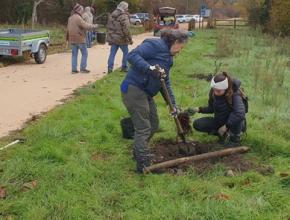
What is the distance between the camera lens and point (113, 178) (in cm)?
568

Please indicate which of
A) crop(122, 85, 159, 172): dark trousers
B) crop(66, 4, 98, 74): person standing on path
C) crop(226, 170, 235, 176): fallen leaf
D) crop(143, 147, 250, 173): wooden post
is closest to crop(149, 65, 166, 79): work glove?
crop(122, 85, 159, 172): dark trousers

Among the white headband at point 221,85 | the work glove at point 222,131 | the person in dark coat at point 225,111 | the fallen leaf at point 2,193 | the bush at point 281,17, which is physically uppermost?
the bush at point 281,17

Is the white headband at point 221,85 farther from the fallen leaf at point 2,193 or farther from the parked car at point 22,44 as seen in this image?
the parked car at point 22,44

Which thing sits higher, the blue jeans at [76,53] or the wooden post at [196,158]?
the blue jeans at [76,53]

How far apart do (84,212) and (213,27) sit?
4072 cm

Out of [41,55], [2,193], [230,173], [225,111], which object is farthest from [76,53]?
[2,193]

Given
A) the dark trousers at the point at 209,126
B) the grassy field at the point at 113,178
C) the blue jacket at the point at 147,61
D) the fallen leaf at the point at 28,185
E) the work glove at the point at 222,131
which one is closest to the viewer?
the grassy field at the point at 113,178

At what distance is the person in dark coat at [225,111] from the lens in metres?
6.51

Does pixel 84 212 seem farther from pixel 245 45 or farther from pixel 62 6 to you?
pixel 62 6

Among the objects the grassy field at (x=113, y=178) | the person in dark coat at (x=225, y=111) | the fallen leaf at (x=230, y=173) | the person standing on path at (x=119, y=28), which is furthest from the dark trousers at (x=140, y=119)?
the person standing on path at (x=119, y=28)

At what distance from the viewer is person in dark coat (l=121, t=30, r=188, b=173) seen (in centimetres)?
565

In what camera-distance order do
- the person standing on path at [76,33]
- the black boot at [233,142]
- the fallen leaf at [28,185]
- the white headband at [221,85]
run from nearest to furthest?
1. the fallen leaf at [28,185]
2. the white headband at [221,85]
3. the black boot at [233,142]
4. the person standing on path at [76,33]

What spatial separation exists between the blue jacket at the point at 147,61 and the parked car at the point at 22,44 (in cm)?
953

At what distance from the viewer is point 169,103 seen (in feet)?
20.2
